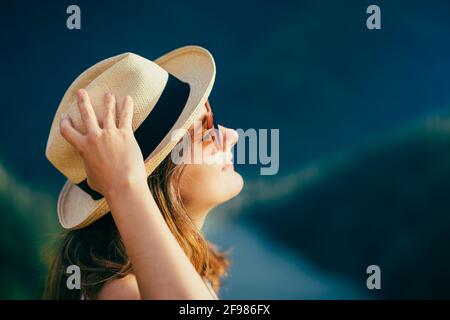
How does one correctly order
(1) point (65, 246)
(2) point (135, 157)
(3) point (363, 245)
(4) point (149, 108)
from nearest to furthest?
(2) point (135, 157) < (4) point (149, 108) < (1) point (65, 246) < (3) point (363, 245)

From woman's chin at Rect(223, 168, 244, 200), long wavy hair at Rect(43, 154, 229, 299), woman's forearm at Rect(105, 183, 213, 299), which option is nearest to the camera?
woman's forearm at Rect(105, 183, 213, 299)

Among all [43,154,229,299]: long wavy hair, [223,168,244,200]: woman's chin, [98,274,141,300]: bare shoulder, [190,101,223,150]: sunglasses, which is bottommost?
[98,274,141,300]: bare shoulder

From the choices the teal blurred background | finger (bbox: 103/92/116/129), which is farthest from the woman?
the teal blurred background

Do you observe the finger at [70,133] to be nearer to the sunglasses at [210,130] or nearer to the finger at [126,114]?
the finger at [126,114]

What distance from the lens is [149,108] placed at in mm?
1606

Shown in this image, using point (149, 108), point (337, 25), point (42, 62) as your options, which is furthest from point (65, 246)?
point (337, 25)

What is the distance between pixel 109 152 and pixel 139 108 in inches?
11.8

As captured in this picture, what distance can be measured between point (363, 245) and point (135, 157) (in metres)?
1.63

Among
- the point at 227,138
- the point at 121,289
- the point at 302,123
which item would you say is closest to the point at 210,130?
the point at 227,138

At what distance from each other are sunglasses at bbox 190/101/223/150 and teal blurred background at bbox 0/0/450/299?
0.79 metres

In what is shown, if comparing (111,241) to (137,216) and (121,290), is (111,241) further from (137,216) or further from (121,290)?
(137,216)

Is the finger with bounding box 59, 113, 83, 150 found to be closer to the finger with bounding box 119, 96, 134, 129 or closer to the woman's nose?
the finger with bounding box 119, 96, 134, 129

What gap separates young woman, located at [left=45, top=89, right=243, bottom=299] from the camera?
129 cm

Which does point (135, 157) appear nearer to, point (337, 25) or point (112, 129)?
point (112, 129)
